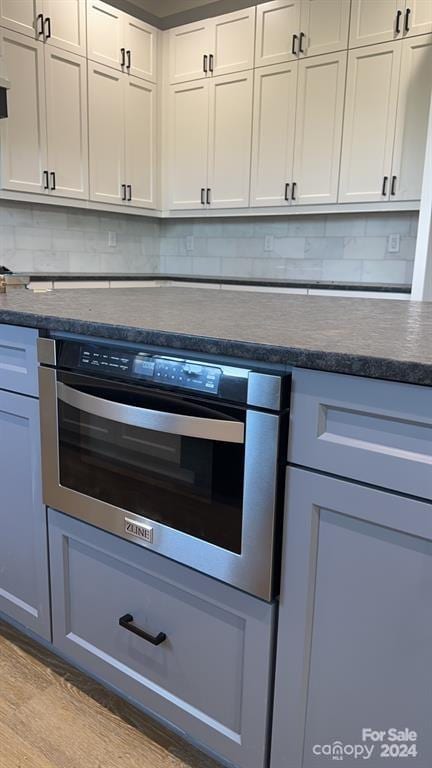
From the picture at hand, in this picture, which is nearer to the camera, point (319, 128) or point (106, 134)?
point (319, 128)

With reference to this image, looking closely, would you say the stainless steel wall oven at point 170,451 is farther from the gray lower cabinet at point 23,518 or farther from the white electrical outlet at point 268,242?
the white electrical outlet at point 268,242

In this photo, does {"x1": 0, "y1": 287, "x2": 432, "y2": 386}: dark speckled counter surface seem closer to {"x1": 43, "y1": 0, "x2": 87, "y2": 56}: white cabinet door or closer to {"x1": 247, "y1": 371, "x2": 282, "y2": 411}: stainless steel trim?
{"x1": 247, "y1": 371, "x2": 282, "y2": 411}: stainless steel trim

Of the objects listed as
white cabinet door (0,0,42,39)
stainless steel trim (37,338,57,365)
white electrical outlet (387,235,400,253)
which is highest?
white cabinet door (0,0,42,39)

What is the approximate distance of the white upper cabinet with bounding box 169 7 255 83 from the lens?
3.71m

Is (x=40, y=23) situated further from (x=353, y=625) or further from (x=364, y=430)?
(x=353, y=625)

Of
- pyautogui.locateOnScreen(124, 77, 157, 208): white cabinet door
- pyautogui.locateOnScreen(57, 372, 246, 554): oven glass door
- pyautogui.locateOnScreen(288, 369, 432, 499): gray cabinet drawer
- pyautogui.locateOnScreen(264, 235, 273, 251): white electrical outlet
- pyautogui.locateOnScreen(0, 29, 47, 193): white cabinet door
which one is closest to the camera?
pyautogui.locateOnScreen(288, 369, 432, 499): gray cabinet drawer

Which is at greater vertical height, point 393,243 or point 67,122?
point 67,122

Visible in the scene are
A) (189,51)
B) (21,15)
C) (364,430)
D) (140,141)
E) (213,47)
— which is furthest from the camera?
(140,141)

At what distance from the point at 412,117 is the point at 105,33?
7.06 feet

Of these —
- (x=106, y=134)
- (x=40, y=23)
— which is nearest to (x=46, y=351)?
(x=40, y=23)

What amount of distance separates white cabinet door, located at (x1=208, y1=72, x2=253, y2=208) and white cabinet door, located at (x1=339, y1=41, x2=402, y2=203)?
75 cm

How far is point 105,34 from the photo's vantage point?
3.68 meters

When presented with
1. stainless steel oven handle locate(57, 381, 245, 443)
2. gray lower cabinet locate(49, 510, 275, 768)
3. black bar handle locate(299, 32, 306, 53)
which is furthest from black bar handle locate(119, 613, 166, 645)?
black bar handle locate(299, 32, 306, 53)

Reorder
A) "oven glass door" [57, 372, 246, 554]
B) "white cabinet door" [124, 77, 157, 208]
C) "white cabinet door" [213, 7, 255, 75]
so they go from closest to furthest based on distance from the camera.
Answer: "oven glass door" [57, 372, 246, 554], "white cabinet door" [213, 7, 255, 75], "white cabinet door" [124, 77, 157, 208]
